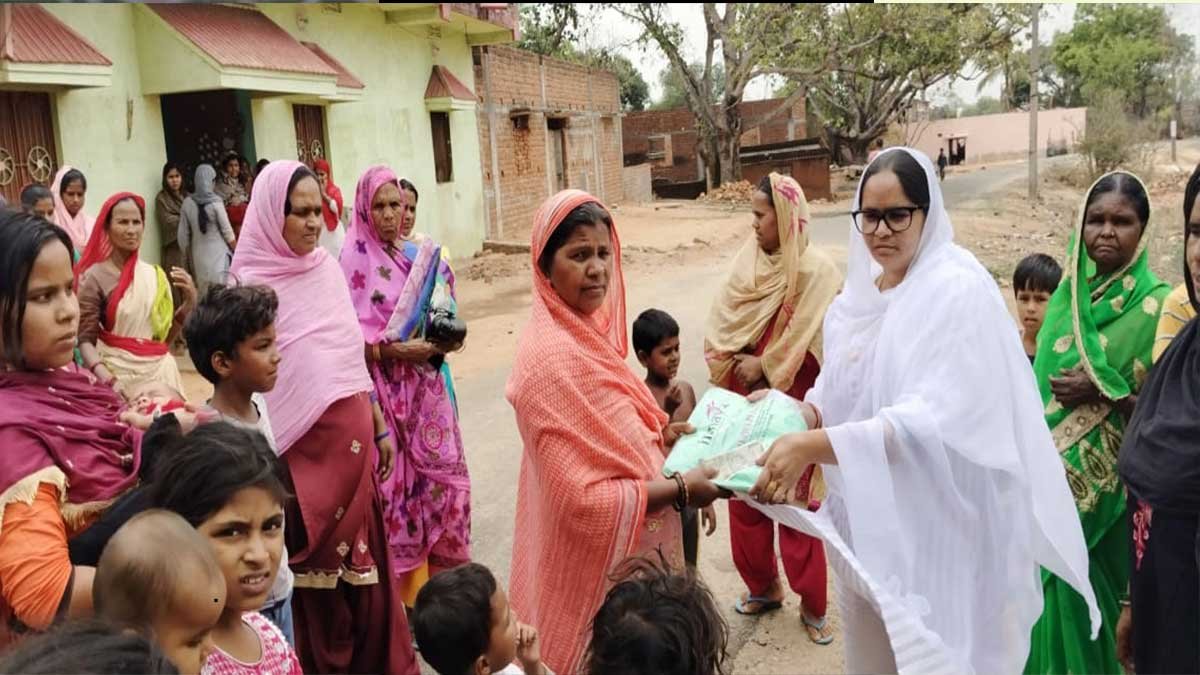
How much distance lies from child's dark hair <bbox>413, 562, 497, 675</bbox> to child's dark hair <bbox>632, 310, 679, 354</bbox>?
59.7 inches

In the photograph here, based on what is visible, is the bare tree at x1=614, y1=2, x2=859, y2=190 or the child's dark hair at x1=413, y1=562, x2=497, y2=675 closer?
the child's dark hair at x1=413, y1=562, x2=497, y2=675

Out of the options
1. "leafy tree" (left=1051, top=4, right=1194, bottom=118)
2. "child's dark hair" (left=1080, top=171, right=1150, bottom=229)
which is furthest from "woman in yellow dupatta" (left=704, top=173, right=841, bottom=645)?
"leafy tree" (left=1051, top=4, right=1194, bottom=118)

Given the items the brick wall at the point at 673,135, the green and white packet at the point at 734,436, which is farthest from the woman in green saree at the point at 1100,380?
the brick wall at the point at 673,135

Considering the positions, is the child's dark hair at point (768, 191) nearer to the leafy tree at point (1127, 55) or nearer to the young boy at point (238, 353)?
the young boy at point (238, 353)

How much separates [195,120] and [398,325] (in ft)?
25.0

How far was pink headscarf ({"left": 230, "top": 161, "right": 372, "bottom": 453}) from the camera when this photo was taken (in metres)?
3.02

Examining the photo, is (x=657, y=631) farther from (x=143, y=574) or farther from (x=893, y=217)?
(x=893, y=217)

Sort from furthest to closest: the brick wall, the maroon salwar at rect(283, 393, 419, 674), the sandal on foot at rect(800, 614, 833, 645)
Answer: the brick wall < the sandal on foot at rect(800, 614, 833, 645) < the maroon salwar at rect(283, 393, 419, 674)

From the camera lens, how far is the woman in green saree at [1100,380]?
9.34 feet

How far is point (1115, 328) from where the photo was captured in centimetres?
288

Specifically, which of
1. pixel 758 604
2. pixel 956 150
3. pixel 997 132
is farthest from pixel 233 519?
pixel 997 132

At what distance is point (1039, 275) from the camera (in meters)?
3.55

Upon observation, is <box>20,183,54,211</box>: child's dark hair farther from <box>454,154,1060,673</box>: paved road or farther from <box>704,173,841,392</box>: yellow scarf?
<box>704,173,841,392</box>: yellow scarf

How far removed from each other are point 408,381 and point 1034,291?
101 inches
